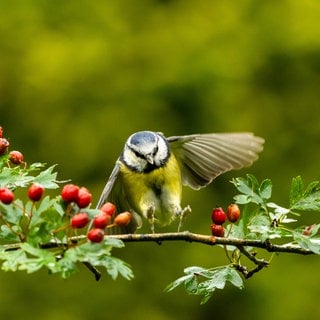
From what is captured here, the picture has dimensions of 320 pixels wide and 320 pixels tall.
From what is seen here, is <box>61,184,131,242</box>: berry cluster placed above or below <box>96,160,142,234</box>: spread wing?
above

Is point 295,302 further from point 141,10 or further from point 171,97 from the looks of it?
point 141,10

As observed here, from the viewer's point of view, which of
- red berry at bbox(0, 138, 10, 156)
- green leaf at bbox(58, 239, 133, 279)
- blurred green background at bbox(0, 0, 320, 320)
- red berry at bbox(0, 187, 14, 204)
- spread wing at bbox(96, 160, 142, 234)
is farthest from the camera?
blurred green background at bbox(0, 0, 320, 320)

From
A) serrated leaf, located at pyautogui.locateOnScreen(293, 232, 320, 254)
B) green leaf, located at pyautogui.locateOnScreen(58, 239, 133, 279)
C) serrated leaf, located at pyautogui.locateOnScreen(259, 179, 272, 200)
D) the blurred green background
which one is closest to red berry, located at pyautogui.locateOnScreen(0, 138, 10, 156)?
green leaf, located at pyautogui.locateOnScreen(58, 239, 133, 279)

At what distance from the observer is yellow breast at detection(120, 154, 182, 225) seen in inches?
108

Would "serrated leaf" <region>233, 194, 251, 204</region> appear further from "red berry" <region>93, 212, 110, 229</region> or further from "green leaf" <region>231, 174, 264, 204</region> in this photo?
"red berry" <region>93, 212, 110, 229</region>

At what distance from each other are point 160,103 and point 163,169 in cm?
230

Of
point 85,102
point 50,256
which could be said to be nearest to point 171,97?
point 85,102

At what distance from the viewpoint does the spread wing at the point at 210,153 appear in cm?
271

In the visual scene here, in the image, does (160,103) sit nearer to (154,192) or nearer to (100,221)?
(154,192)

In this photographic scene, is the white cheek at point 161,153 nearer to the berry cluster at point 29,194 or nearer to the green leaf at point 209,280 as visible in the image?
the green leaf at point 209,280

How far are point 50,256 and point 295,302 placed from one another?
3299 mm

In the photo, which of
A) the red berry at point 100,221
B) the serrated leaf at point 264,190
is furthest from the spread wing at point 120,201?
the red berry at point 100,221

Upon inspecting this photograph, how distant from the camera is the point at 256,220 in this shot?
2.09 metres

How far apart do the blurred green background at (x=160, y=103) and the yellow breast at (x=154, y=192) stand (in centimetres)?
202
